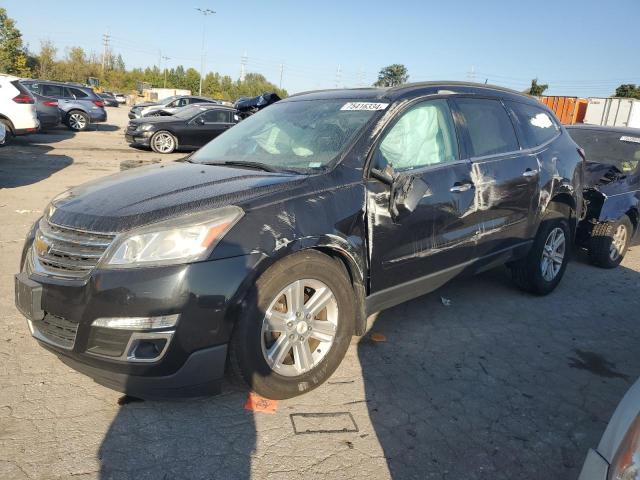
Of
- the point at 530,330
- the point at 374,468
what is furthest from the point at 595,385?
the point at 374,468

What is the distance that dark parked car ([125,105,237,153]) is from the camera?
1417cm

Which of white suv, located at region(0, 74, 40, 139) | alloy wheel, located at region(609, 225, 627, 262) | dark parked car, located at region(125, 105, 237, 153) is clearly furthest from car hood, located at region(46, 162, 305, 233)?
dark parked car, located at region(125, 105, 237, 153)

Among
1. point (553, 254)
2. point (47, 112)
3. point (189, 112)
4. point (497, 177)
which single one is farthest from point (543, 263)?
point (47, 112)

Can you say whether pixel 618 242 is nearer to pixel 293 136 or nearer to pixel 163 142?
pixel 293 136

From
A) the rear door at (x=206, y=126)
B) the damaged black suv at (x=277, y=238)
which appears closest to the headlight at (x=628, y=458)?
the damaged black suv at (x=277, y=238)

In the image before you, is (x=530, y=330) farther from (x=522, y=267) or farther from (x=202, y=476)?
(x=202, y=476)

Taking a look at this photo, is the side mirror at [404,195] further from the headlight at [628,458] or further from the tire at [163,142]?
the tire at [163,142]

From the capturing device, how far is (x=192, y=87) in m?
80.3

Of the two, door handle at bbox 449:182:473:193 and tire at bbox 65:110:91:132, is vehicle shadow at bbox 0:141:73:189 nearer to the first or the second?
tire at bbox 65:110:91:132

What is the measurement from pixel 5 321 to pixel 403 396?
2.84 meters

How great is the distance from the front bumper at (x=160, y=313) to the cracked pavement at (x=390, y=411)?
0.94 ft

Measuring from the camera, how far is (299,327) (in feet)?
9.42

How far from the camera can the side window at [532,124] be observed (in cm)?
453

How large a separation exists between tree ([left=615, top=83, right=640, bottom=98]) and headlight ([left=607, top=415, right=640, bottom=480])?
5967 cm
